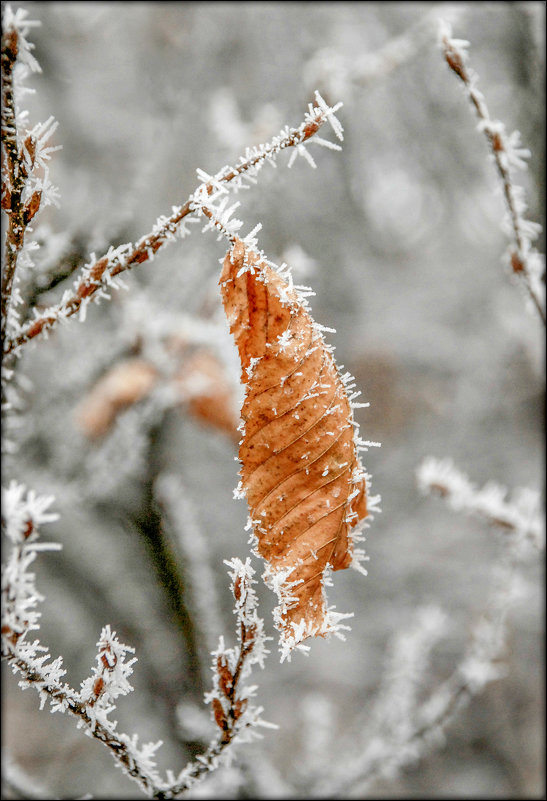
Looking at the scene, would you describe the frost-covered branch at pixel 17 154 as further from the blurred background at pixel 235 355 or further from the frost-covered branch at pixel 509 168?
the frost-covered branch at pixel 509 168

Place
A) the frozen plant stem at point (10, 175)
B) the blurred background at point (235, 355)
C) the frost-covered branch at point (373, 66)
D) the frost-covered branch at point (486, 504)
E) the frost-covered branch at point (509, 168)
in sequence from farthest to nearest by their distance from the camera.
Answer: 1. the blurred background at point (235, 355)
2. the frost-covered branch at point (373, 66)
3. the frost-covered branch at point (486, 504)
4. the frost-covered branch at point (509, 168)
5. the frozen plant stem at point (10, 175)

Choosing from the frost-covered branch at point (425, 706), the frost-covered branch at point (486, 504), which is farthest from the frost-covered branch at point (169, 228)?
the frost-covered branch at point (425, 706)

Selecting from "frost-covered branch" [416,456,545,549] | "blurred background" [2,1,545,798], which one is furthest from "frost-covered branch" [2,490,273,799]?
"frost-covered branch" [416,456,545,549]

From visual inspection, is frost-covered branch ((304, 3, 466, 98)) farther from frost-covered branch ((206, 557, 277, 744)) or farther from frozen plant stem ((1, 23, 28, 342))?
frost-covered branch ((206, 557, 277, 744))

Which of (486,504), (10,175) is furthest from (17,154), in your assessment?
(486,504)

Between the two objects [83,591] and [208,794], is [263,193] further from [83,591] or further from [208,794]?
[83,591]

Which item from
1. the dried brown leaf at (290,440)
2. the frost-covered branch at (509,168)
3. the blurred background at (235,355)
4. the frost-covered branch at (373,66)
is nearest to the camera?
the dried brown leaf at (290,440)
